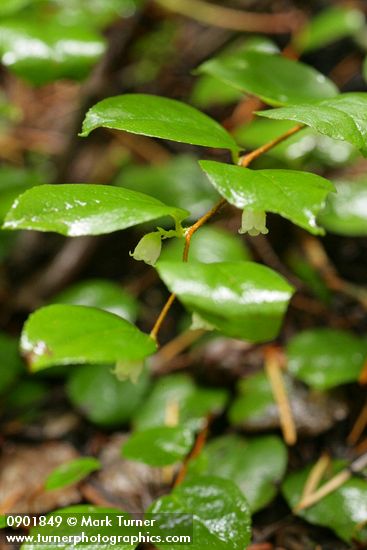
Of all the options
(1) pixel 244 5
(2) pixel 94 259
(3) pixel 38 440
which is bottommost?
(3) pixel 38 440

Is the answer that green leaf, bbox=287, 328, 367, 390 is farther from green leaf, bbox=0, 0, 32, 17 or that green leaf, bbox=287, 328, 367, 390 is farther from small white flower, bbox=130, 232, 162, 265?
green leaf, bbox=0, 0, 32, 17

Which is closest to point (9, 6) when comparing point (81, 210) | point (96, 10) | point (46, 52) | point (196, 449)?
point (46, 52)

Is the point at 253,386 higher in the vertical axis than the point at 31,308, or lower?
higher

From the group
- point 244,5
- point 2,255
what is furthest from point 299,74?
point 244,5

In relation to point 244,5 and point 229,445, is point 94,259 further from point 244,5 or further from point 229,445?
point 244,5

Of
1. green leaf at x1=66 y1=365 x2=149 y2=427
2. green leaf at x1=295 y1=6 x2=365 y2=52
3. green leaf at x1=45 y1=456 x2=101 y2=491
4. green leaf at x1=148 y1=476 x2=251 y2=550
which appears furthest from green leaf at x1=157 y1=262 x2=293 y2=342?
green leaf at x1=295 y1=6 x2=365 y2=52

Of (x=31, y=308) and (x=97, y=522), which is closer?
(x=97, y=522)
